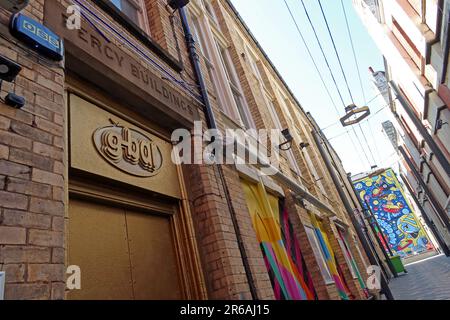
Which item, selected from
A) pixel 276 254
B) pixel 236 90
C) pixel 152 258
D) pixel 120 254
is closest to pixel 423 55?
pixel 236 90

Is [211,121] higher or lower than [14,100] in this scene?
higher

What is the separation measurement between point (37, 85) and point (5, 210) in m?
0.88

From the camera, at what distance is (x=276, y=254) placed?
4.48m

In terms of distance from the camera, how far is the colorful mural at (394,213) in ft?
93.2

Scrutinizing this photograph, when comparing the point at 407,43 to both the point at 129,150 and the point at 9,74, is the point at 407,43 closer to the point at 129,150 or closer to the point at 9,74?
the point at 129,150

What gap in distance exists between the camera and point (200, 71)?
14.6 ft

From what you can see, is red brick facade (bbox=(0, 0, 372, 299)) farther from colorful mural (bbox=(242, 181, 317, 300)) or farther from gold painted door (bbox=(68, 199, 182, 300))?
colorful mural (bbox=(242, 181, 317, 300))

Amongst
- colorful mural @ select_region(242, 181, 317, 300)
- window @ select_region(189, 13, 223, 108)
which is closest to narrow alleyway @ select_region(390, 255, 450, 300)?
colorful mural @ select_region(242, 181, 317, 300)

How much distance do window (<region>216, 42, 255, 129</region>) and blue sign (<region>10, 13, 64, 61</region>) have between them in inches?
196

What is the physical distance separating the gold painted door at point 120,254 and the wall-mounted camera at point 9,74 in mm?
841

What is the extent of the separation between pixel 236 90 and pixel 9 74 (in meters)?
6.00

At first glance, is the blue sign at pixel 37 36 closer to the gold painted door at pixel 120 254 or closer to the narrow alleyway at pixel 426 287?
the gold painted door at pixel 120 254
